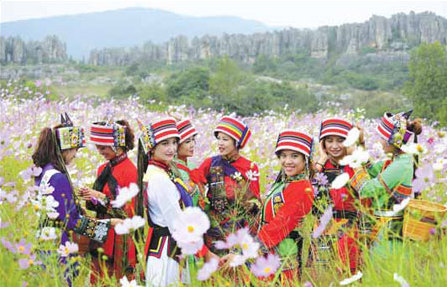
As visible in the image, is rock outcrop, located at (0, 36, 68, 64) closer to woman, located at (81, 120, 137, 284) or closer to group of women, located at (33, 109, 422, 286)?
woman, located at (81, 120, 137, 284)

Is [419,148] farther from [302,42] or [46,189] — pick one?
[302,42]

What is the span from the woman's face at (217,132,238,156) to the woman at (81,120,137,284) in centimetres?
65

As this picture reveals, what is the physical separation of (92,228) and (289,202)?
113 cm

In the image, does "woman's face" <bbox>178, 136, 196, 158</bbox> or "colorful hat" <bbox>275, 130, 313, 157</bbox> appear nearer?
"colorful hat" <bbox>275, 130, 313, 157</bbox>

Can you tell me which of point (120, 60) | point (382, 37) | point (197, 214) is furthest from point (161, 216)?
point (382, 37)

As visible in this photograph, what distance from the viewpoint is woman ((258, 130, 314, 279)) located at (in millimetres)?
2713

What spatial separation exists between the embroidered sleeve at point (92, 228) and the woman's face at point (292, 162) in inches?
43.6

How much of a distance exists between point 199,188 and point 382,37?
242ft

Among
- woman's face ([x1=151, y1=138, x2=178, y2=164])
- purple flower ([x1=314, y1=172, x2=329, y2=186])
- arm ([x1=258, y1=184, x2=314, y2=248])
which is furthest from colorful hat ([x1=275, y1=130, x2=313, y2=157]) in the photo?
woman's face ([x1=151, y1=138, x2=178, y2=164])

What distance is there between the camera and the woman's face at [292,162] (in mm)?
2961

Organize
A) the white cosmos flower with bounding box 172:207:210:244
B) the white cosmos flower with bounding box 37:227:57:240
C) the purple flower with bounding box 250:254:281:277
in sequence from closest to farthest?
the white cosmos flower with bounding box 172:207:210:244
the purple flower with bounding box 250:254:281:277
the white cosmos flower with bounding box 37:227:57:240

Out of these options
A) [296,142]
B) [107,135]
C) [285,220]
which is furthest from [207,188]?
[285,220]

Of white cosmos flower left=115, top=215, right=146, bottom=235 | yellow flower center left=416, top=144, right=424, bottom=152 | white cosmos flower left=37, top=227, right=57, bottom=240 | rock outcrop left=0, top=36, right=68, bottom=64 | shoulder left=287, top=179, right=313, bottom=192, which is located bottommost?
rock outcrop left=0, top=36, right=68, bottom=64

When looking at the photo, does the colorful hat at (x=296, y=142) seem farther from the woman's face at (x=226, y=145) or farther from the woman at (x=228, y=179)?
the woman's face at (x=226, y=145)
